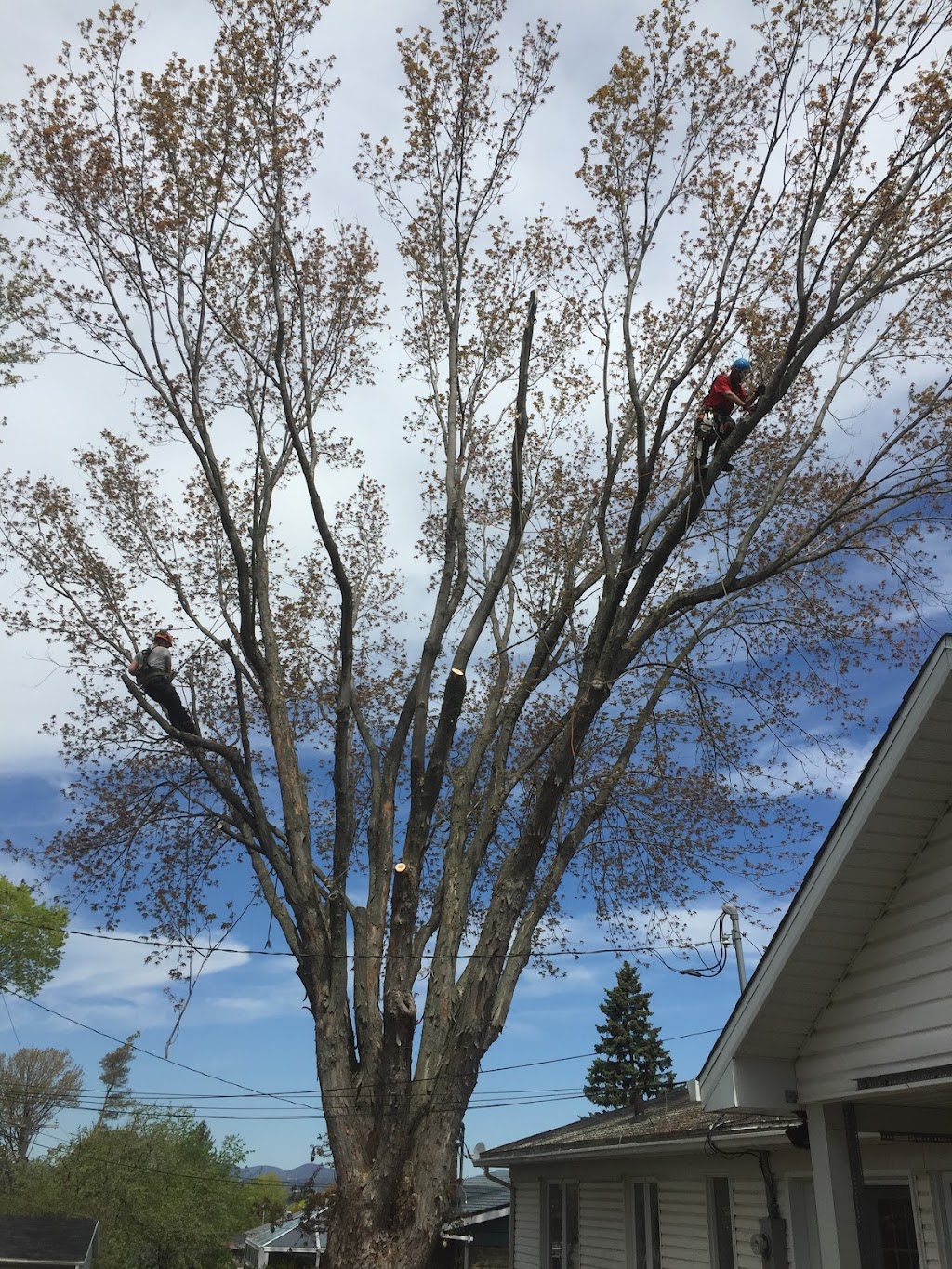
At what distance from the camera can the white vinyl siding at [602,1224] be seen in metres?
13.1

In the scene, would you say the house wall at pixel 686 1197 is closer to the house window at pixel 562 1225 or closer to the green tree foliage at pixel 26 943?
the house window at pixel 562 1225

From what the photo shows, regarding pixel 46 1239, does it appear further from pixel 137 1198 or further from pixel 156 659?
pixel 156 659

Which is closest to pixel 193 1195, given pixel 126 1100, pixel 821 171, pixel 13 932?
pixel 126 1100

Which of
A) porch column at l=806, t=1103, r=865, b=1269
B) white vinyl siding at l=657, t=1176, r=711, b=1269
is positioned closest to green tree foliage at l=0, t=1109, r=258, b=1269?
white vinyl siding at l=657, t=1176, r=711, b=1269

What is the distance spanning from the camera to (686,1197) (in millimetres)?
11609

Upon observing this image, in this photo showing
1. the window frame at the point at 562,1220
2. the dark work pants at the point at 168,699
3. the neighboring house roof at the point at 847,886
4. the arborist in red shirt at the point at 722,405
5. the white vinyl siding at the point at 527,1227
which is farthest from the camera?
the white vinyl siding at the point at 527,1227

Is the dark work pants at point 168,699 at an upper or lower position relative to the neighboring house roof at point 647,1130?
upper

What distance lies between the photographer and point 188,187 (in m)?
11.4

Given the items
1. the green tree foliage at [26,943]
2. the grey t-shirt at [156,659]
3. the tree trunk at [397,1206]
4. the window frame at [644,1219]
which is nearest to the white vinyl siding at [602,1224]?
the window frame at [644,1219]

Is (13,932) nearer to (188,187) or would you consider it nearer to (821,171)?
(188,187)

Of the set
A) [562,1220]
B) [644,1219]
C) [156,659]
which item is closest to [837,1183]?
[156,659]

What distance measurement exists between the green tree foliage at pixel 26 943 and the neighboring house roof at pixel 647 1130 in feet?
68.2

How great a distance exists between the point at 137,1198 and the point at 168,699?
22402 millimetres

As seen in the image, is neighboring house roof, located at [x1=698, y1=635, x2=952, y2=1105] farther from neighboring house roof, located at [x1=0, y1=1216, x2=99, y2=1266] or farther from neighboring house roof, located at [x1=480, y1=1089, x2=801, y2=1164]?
neighboring house roof, located at [x1=0, y1=1216, x2=99, y2=1266]
